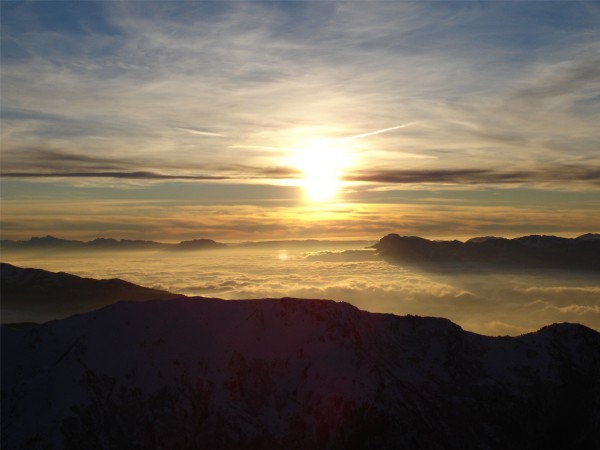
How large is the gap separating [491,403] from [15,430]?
10967cm

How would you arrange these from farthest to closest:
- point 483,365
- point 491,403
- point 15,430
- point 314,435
→ point 483,365
point 491,403
point 314,435
point 15,430

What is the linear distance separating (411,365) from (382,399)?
1849 centimetres

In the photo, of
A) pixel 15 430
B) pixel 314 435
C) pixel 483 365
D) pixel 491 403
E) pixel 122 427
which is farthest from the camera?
pixel 483 365

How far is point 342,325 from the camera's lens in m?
141

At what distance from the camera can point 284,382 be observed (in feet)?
424

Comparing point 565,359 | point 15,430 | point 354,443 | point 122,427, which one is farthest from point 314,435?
point 565,359

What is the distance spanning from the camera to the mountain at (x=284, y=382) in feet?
373

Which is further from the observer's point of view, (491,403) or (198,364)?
(491,403)

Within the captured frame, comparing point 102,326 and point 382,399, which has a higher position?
point 102,326

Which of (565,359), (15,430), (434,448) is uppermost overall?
(565,359)

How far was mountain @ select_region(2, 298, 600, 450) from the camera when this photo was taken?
373 feet

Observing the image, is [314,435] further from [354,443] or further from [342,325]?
[342,325]

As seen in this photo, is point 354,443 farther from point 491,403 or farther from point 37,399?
point 37,399

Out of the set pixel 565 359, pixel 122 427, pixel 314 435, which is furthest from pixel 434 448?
pixel 122 427
